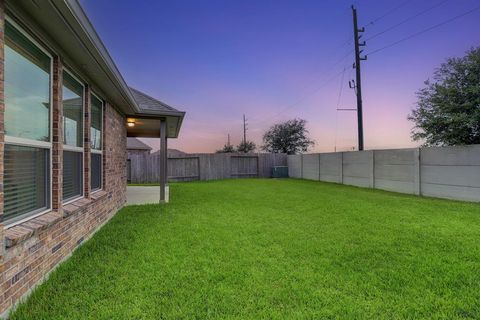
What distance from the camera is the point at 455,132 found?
9.73m

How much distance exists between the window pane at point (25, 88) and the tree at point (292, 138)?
25.4m

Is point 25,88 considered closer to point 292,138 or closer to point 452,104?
point 452,104

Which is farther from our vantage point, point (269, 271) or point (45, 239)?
point (269, 271)

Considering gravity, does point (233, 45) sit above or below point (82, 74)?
above

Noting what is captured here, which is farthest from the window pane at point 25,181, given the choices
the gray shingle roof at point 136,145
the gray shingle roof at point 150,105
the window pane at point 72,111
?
the gray shingle roof at point 136,145

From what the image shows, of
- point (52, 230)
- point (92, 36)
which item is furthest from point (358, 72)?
point (52, 230)

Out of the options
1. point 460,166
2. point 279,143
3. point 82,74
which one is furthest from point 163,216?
point 279,143

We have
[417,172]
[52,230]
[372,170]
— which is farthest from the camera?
[372,170]

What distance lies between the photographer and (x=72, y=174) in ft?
12.3

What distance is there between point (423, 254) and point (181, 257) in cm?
315

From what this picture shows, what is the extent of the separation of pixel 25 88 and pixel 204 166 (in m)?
14.6

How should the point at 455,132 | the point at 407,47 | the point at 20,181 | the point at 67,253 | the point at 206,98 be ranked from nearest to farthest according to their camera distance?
the point at 20,181 < the point at 67,253 < the point at 455,132 < the point at 407,47 < the point at 206,98

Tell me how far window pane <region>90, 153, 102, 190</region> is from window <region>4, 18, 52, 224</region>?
1.89m

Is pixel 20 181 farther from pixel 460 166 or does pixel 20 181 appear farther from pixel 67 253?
pixel 460 166
